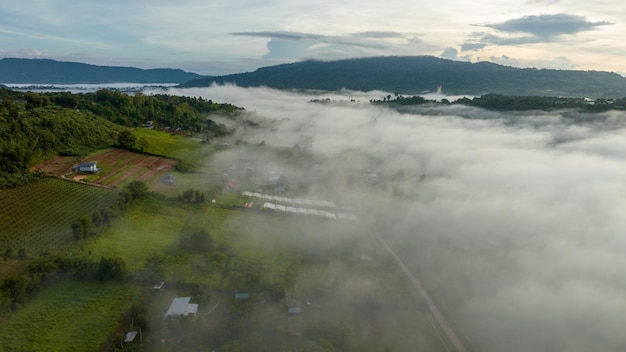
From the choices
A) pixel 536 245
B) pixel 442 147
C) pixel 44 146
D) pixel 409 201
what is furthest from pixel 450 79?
pixel 44 146

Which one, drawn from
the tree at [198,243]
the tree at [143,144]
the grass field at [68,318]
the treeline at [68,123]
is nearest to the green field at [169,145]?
the tree at [143,144]

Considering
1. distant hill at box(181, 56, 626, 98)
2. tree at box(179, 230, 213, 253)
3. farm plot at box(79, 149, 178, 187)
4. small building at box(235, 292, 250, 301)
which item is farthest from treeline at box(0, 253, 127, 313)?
distant hill at box(181, 56, 626, 98)

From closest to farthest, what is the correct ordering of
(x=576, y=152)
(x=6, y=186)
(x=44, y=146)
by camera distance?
1. (x=6, y=186)
2. (x=44, y=146)
3. (x=576, y=152)

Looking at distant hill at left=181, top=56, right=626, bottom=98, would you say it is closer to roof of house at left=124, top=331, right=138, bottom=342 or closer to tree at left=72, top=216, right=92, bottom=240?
tree at left=72, top=216, right=92, bottom=240

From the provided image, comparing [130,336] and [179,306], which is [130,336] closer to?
[130,336]

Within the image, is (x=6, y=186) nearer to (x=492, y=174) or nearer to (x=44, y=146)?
(x=44, y=146)

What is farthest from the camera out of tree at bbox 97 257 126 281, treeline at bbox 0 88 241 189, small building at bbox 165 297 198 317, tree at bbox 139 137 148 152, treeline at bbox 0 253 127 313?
tree at bbox 139 137 148 152

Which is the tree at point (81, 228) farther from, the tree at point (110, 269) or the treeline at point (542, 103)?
the treeline at point (542, 103)
